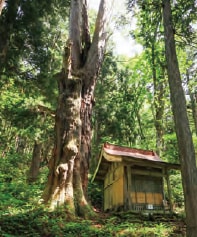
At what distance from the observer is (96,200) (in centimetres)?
1399

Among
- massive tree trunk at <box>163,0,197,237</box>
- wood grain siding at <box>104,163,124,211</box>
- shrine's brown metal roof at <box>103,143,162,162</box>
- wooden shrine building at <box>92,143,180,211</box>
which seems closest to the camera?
massive tree trunk at <box>163,0,197,237</box>

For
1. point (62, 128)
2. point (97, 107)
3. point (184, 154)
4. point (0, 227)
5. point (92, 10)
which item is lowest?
point (0, 227)

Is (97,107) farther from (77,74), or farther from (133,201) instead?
(77,74)

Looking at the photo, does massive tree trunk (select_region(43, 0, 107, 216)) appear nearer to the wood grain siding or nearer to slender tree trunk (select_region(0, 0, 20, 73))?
slender tree trunk (select_region(0, 0, 20, 73))

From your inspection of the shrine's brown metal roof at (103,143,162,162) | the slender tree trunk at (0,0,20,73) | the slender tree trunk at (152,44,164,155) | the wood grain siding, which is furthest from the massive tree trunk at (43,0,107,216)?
the slender tree trunk at (152,44,164,155)

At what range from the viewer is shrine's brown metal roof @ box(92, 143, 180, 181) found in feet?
30.3

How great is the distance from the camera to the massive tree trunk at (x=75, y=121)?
5.80 meters

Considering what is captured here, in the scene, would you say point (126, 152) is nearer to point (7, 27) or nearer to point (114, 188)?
point (114, 188)

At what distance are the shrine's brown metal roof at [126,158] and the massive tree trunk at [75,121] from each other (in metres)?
2.93

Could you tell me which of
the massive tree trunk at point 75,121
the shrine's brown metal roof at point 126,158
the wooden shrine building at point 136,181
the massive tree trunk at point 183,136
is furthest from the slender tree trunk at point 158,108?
the massive tree trunk at point 183,136

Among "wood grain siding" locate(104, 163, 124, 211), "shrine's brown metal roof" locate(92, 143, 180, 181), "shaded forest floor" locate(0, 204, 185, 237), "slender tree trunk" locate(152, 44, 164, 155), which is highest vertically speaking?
"slender tree trunk" locate(152, 44, 164, 155)

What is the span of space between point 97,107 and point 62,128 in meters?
10.7

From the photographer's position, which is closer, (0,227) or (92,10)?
(0,227)

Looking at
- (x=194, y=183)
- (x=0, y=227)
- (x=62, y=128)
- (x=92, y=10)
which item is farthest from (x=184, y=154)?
(x=92, y=10)
